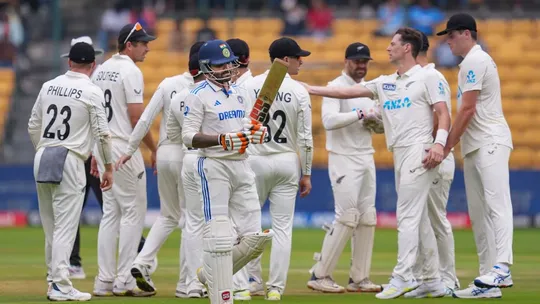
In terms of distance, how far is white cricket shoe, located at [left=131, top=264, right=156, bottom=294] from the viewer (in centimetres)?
1036

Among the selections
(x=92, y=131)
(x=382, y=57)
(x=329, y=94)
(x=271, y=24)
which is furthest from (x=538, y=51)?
(x=92, y=131)

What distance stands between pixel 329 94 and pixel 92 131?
2.42m

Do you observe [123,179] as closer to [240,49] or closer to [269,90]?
[240,49]

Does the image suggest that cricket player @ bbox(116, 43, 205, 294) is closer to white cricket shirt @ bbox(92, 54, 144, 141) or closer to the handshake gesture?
white cricket shirt @ bbox(92, 54, 144, 141)

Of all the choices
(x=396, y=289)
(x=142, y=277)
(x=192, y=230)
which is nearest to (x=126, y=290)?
(x=142, y=277)

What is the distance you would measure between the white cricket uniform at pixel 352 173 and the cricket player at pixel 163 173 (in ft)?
5.27

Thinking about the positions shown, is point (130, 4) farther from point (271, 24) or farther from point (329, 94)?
point (329, 94)

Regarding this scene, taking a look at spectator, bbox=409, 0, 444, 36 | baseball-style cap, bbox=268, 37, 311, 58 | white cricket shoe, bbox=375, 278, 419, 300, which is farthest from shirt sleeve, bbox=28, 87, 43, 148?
spectator, bbox=409, 0, 444, 36

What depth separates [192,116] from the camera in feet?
29.0

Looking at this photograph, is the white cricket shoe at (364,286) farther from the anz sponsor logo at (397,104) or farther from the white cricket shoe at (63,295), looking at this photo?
the white cricket shoe at (63,295)

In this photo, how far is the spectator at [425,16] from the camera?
2256 centimetres

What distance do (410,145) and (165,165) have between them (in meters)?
2.42

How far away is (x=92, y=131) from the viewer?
10062 mm

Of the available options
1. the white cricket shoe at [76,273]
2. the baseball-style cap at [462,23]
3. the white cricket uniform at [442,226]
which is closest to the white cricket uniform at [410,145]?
the white cricket uniform at [442,226]
